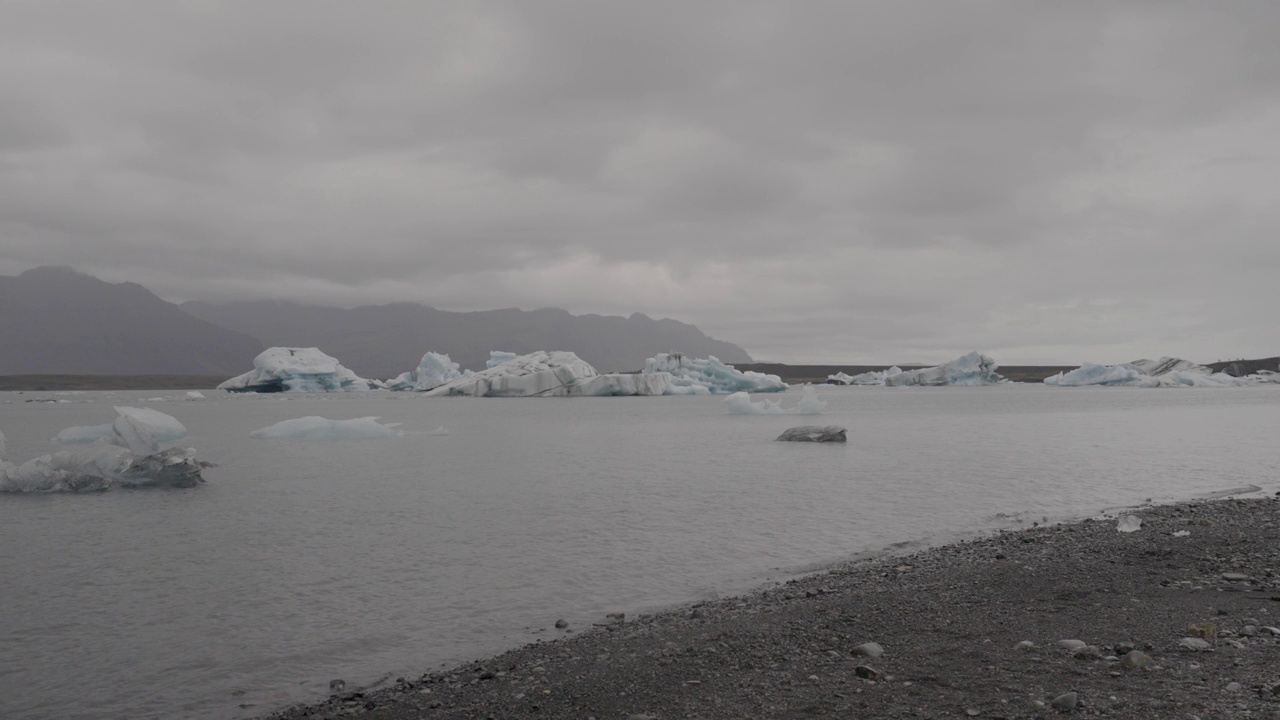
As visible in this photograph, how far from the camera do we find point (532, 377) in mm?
65625

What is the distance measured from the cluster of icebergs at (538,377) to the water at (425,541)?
138 feet

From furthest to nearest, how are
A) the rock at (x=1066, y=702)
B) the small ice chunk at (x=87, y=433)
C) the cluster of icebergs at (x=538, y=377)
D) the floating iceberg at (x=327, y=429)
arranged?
1. the cluster of icebergs at (x=538, y=377)
2. the floating iceberg at (x=327, y=429)
3. the small ice chunk at (x=87, y=433)
4. the rock at (x=1066, y=702)

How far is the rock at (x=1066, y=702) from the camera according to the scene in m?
3.94

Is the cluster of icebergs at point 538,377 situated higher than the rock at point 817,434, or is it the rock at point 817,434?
the cluster of icebergs at point 538,377

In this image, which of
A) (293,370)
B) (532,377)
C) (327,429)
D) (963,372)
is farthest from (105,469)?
(963,372)

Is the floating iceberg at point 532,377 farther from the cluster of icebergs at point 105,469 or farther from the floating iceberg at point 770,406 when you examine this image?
the cluster of icebergs at point 105,469

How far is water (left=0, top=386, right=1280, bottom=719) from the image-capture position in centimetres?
597

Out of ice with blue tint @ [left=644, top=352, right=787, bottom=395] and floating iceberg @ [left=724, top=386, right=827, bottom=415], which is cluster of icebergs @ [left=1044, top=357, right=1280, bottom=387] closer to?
ice with blue tint @ [left=644, top=352, right=787, bottom=395]

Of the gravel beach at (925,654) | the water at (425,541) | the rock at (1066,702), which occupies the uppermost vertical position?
the rock at (1066,702)

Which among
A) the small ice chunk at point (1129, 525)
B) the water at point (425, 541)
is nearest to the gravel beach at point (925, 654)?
the water at point (425, 541)

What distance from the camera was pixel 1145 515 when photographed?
11.1 metres

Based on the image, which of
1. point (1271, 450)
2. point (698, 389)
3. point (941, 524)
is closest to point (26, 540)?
point (941, 524)

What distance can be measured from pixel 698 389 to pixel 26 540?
63.3 meters

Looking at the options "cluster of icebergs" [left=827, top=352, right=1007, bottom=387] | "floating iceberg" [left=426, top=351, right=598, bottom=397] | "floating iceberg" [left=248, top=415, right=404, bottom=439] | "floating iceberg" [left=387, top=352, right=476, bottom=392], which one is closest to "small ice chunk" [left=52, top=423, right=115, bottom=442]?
"floating iceberg" [left=248, top=415, right=404, bottom=439]
